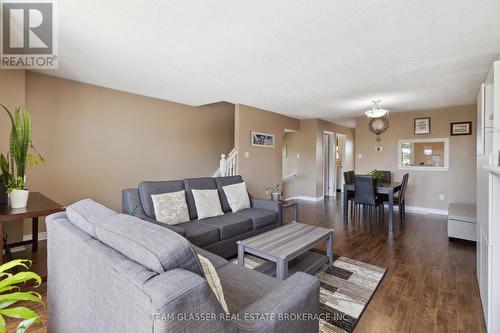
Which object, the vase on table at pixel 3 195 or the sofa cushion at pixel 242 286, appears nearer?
the sofa cushion at pixel 242 286

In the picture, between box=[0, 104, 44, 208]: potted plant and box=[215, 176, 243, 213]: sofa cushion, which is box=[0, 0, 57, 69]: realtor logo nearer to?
box=[0, 104, 44, 208]: potted plant

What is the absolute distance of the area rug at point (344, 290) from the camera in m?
1.76

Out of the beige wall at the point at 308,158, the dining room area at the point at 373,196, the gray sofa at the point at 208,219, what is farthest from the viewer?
the beige wall at the point at 308,158

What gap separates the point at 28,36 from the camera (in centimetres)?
235

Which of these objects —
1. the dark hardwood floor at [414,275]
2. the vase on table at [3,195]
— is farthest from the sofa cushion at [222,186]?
the vase on table at [3,195]

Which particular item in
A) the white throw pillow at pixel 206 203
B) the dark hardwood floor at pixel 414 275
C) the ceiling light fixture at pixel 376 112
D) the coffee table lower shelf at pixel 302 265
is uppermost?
the ceiling light fixture at pixel 376 112

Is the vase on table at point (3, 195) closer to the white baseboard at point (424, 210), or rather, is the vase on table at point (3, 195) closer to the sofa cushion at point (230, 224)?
the sofa cushion at point (230, 224)

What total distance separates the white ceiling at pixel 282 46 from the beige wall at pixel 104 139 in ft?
1.12

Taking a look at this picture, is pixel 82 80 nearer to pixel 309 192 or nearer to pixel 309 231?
pixel 309 231

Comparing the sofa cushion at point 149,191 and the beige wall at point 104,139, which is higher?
the beige wall at point 104,139

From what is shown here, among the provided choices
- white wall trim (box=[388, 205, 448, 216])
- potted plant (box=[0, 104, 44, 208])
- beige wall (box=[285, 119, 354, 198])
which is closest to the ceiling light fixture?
beige wall (box=[285, 119, 354, 198])

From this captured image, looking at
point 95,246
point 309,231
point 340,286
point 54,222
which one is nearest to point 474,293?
point 340,286

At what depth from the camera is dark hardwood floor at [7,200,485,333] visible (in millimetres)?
1774

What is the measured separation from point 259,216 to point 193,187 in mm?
954
